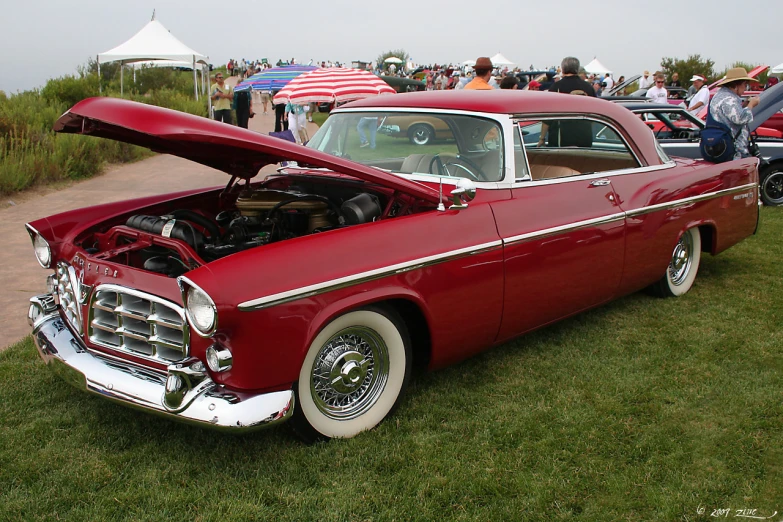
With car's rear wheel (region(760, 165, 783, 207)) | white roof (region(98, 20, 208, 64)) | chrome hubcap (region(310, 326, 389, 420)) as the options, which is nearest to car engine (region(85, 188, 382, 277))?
chrome hubcap (region(310, 326, 389, 420))

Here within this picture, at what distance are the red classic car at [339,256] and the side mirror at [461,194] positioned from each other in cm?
1

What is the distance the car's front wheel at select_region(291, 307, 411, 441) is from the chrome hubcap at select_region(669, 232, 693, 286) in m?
2.62

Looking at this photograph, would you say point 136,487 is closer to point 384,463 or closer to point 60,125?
point 384,463

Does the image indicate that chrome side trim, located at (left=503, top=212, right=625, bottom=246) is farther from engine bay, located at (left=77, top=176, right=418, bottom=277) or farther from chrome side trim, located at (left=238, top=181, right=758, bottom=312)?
engine bay, located at (left=77, top=176, right=418, bottom=277)

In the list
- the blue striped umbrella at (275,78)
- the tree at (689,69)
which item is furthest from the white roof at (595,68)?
the blue striped umbrella at (275,78)

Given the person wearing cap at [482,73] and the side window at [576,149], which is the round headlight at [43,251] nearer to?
the side window at [576,149]

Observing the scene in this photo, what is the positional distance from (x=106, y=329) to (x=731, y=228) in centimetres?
434

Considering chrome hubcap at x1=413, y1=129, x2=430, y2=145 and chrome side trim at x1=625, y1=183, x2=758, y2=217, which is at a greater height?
chrome hubcap at x1=413, y1=129, x2=430, y2=145

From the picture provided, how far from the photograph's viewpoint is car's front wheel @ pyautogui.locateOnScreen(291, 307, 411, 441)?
2.77 meters

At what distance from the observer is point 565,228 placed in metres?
3.60

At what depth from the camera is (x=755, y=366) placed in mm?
3727

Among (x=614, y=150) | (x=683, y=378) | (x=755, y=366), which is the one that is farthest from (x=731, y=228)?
(x=683, y=378)

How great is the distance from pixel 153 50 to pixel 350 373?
63.9 feet

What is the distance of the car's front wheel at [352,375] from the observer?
2766 mm
